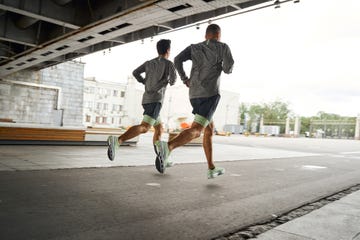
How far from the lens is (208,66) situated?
4.77 metres

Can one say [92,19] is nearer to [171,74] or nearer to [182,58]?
[171,74]

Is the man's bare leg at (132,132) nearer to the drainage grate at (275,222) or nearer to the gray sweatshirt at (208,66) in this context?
the gray sweatshirt at (208,66)

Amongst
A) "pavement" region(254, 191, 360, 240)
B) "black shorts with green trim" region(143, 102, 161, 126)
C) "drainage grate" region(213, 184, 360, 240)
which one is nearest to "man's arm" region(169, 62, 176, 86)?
"black shorts with green trim" region(143, 102, 161, 126)

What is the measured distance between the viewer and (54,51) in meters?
13.9

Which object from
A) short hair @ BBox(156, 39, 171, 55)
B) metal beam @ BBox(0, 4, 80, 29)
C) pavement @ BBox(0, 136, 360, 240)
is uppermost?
metal beam @ BBox(0, 4, 80, 29)

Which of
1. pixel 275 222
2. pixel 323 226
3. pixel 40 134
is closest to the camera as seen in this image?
Answer: pixel 323 226

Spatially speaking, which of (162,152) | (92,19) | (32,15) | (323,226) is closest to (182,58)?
(162,152)

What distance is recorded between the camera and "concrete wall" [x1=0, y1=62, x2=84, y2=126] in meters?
21.7

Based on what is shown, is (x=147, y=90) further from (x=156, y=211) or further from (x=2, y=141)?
(x=2, y=141)

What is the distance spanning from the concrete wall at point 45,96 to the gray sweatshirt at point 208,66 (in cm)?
2024

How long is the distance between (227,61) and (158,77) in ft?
5.39

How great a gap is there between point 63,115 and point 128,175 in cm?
2082

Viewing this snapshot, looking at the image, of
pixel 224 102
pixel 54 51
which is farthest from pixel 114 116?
pixel 54 51

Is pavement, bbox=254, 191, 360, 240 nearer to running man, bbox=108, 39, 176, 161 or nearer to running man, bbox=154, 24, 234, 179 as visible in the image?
running man, bbox=154, 24, 234, 179
